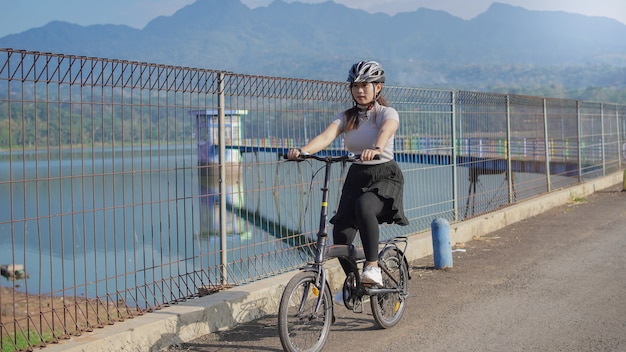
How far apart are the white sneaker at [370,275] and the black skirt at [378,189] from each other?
1.19ft

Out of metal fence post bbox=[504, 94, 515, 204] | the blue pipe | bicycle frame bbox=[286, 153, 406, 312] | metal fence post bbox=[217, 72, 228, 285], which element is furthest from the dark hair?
metal fence post bbox=[504, 94, 515, 204]

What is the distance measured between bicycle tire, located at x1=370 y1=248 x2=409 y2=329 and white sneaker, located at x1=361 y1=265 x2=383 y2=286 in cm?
33

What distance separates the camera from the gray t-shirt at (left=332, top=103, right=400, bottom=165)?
5.91 meters

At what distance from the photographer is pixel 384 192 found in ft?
19.0

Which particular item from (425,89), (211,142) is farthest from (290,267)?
(425,89)

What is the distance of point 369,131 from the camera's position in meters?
5.97

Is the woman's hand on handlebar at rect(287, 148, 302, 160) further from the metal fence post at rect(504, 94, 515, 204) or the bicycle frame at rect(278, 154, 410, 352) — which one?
the metal fence post at rect(504, 94, 515, 204)

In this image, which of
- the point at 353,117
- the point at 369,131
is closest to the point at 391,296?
the point at 369,131

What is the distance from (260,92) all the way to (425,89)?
3868 millimetres

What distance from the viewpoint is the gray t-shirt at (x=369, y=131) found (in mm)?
5906

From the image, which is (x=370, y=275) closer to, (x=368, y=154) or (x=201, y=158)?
(x=368, y=154)

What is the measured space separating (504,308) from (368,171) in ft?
7.28

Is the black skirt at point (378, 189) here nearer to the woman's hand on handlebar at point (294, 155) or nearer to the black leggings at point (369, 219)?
the black leggings at point (369, 219)

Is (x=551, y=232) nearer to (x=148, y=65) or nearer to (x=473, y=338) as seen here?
(x=473, y=338)
